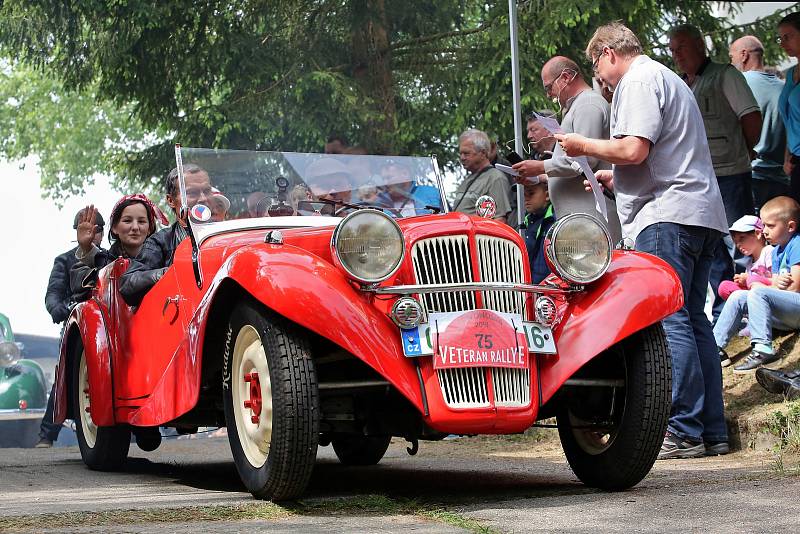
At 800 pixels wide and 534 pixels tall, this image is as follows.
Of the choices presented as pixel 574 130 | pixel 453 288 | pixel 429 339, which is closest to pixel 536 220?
pixel 574 130

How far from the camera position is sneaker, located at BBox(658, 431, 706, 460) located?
20.8 feet

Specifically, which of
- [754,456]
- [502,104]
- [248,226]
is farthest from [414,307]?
[502,104]

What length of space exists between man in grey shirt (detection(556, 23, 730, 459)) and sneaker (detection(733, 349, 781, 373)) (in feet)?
4.48

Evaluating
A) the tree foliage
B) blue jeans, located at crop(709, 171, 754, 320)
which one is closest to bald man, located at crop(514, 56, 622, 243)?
blue jeans, located at crop(709, 171, 754, 320)

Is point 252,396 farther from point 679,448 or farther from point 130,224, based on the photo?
point 130,224

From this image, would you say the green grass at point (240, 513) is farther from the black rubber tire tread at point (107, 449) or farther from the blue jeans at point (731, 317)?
the blue jeans at point (731, 317)

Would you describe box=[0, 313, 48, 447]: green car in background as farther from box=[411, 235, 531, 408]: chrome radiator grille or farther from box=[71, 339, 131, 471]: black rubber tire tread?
box=[411, 235, 531, 408]: chrome radiator grille

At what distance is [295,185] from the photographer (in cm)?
621

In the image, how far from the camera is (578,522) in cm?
399

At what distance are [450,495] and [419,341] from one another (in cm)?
80

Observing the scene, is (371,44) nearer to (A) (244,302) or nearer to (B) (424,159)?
(B) (424,159)

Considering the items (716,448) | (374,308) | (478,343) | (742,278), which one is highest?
(374,308)

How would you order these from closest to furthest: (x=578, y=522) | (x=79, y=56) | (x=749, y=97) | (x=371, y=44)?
(x=578, y=522) → (x=749, y=97) → (x=79, y=56) → (x=371, y=44)

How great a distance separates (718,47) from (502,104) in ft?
8.58
